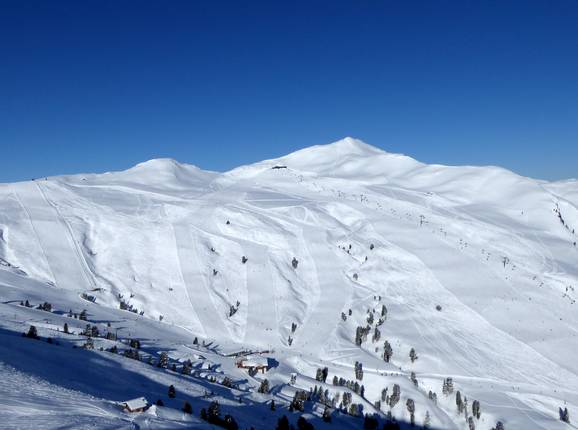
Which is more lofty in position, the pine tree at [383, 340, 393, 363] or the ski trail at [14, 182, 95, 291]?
the ski trail at [14, 182, 95, 291]

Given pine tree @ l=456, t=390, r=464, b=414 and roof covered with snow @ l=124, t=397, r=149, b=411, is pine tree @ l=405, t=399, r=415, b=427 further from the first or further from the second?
roof covered with snow @ l=124, t=397, r=149, b=411

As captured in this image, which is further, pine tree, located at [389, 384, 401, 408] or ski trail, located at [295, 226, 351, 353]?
ski trail, located at [295, 226, 351, 353]

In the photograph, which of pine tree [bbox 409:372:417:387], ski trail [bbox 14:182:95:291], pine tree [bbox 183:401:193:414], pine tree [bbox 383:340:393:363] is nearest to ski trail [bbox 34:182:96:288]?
ski trail [bbox 14:182:95:291]

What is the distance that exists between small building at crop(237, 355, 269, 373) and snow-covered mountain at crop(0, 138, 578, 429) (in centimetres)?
113

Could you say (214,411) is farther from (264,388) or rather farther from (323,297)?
(323,297)

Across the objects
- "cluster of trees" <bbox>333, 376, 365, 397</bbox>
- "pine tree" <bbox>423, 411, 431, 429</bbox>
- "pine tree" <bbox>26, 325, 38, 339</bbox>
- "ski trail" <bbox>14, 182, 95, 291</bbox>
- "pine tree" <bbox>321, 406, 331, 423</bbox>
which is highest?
"ski trail" <bbox>14, 182, 95, 291</bbox>

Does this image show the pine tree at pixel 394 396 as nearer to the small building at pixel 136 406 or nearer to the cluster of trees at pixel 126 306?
the small building at pixel 136 406

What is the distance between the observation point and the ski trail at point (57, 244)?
216ft

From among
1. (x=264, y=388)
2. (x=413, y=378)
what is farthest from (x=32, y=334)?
(x=413, y=378)

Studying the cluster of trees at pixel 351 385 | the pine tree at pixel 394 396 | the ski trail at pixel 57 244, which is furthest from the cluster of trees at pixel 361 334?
the ski trail at pixel 57 244

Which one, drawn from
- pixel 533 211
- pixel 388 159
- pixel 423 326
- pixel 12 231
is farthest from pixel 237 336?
pixel 388 159

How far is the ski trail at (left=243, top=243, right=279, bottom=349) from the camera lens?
61.1 metres

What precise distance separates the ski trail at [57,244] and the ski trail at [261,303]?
2220 cm

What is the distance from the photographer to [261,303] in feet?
225
